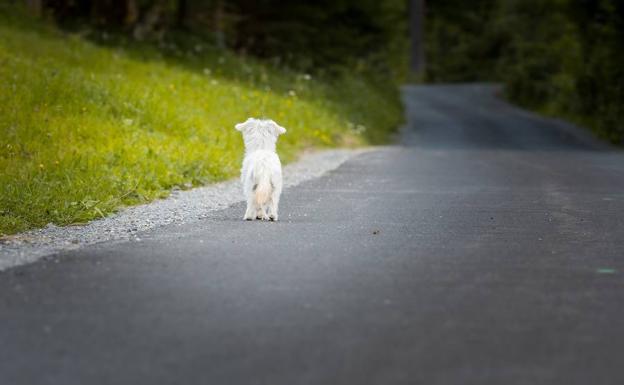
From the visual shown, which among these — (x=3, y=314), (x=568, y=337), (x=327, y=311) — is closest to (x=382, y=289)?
(x=327, y=311)

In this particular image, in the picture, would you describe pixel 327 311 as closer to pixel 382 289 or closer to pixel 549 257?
pixel 382 289

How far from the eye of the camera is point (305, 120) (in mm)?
28062

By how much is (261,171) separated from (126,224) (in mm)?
1783

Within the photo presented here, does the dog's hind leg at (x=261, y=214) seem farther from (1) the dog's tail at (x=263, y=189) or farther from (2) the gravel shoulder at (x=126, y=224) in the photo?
(2) the gravel shoulder at (x=126, y=224)

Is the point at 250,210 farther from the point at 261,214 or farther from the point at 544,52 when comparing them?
the point at 544,52

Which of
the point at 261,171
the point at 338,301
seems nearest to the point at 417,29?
the point at 261,171

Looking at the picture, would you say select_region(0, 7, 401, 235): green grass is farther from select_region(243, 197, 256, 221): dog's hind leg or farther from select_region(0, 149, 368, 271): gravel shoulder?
select_region(243, 197, 256, 221): dog's hind leg

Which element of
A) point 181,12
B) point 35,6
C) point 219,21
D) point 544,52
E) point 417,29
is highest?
point 35,6

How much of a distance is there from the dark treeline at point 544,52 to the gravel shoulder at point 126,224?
20.6m

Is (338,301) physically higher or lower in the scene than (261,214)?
higher

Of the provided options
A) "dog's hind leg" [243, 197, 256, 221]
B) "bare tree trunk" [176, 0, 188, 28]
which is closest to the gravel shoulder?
"dog's hind leg" [243, 197, 256, 221]

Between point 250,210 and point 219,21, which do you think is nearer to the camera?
point 250,210

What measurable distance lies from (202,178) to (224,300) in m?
9.95

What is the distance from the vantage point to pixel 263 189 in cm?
1161
